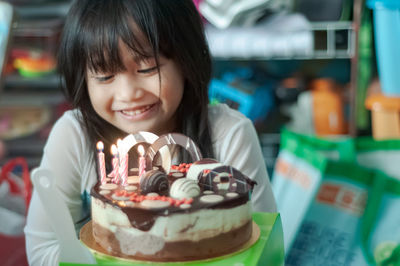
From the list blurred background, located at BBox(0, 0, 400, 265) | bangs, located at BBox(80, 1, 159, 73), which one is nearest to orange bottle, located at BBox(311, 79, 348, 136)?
blurred background, located at BBox(0, 0, 400, 265)

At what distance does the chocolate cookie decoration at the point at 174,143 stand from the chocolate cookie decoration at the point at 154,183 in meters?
0.08

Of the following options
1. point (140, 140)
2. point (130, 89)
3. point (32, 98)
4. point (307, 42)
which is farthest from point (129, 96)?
point (32, 98)

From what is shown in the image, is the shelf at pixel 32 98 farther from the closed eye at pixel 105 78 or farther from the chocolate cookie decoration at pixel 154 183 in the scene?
the chocolate cookie decoration at pixel 154 183

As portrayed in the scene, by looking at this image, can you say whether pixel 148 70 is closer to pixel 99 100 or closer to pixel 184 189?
pixel 99 100

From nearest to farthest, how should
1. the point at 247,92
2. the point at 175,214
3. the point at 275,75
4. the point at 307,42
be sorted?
1. the point at 175,214
2. the point at 307,42
3. the point at 247,92
4. the point at 275,75

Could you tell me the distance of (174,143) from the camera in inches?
39.5

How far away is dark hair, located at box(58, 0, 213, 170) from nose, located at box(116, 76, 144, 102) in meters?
0.03

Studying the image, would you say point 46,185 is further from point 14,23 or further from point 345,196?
point 345,196

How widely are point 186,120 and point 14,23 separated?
24.0 inches

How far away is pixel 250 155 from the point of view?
1331 millimetres

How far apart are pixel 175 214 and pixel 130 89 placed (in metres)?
0.35

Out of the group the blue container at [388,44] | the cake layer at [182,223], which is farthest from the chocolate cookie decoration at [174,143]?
the blue container at [388,44]

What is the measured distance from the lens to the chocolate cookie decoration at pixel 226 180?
3.12 feet

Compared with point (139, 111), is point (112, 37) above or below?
above
